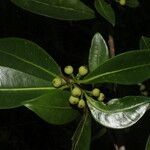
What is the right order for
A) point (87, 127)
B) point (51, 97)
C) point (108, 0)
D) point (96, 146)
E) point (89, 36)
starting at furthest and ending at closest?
point (89, 36) < point (96, 146) < point (108, 0) < point (87, 127) < point (51, 97)

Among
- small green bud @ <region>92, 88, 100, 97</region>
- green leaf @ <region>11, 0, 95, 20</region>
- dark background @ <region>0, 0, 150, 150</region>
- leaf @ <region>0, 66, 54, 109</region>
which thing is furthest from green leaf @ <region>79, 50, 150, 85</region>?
dark background @ <region>0, 0, 150, 150</region>

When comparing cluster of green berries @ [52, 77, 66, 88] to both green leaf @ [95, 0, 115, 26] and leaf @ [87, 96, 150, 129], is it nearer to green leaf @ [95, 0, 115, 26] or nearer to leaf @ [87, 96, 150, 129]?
leaf @ [87, 96, 150, 129]

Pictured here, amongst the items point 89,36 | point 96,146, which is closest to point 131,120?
point 96,146

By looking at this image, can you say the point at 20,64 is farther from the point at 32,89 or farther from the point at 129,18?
the point at 129,18

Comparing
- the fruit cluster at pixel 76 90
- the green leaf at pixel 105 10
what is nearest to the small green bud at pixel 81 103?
the fruit cluster at pixel 76 90

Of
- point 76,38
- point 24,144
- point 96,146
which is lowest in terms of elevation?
point 24,144

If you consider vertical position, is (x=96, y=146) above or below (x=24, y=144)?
above

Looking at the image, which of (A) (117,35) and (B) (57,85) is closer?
(B) (57,85)

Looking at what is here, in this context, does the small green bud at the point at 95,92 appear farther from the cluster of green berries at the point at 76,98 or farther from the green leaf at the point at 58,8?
the green leaf at the point at 58,8
